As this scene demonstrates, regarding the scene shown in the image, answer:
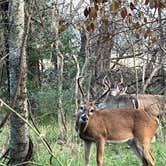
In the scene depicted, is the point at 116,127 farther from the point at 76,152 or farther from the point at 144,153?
the point at 76,152

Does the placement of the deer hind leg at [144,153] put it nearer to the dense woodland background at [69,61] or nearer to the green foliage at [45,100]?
the dense woodland background at [69,61]

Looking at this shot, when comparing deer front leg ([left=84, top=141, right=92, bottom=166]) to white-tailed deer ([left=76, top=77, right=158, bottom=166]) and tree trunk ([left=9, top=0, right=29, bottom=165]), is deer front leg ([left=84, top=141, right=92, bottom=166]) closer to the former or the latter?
white-tailed deer ([left=76, top=77, right=158, bottom=166])

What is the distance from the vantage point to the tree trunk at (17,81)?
537cm

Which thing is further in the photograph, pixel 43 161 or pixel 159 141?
pixel 159 141

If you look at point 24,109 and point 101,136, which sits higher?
point 24,109

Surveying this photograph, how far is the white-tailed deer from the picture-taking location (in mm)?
9289

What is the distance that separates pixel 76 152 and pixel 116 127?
5.34 ft

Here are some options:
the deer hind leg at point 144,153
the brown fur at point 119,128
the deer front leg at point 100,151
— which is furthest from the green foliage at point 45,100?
the deer hind leg at point 144,153

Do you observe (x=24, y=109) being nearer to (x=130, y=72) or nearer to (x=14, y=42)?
(x=14, y=42)

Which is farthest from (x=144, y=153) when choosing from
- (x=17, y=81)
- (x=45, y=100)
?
(x=17, y=81)

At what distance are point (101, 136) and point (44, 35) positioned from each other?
11.6 ft

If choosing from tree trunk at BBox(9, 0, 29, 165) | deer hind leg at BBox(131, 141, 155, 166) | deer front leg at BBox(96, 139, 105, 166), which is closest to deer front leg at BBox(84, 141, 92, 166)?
deer front leg at BBox(96, 139, 105, 166)

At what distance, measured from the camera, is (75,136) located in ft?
30.0

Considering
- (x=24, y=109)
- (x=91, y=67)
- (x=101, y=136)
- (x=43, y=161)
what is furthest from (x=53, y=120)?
(x=24, y=109)
